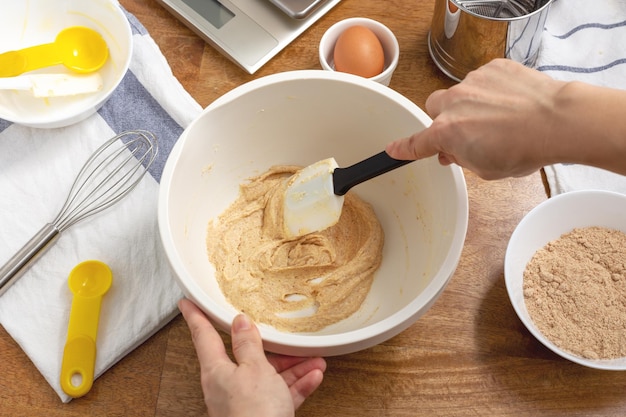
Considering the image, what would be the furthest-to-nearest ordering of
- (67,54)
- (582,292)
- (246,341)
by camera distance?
(67,54)
(582,292)
(246,341)

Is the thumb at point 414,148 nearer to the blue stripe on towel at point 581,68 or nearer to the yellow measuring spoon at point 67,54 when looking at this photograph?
the blue stripe on towel at point 581,68

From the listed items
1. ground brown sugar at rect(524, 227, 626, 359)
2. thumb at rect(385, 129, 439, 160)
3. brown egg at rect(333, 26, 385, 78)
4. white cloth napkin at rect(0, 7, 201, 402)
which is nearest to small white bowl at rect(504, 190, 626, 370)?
ground brown sugar at rect(524, 227, 626, 359)

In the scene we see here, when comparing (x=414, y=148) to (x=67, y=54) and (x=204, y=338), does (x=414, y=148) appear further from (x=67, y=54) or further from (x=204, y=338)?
(x=67, y=54)

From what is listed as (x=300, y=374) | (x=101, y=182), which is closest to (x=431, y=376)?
(x=300, y=374)

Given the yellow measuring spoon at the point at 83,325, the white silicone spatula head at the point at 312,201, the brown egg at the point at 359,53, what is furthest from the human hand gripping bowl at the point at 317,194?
the yellow measuring spoon at the point at 83,325

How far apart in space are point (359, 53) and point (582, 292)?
54 centimetres

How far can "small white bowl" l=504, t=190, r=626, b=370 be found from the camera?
98 centimetres

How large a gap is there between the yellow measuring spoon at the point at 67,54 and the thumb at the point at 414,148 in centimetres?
66

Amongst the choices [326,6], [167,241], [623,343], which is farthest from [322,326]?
[326,6]

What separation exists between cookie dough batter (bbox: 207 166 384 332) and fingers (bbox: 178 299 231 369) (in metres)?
0.14

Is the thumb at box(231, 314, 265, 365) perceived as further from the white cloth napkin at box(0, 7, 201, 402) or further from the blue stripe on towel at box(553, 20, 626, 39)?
the blue stripe on towel at box(553, 20, 626, 39)

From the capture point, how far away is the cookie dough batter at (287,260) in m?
0.98

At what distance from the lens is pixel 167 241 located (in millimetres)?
833

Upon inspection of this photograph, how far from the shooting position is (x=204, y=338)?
2.69ft
